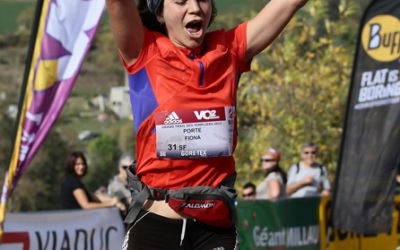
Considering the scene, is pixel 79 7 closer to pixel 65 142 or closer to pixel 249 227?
pixel 249 227

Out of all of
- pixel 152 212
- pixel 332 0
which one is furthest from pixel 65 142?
pixel 152 212

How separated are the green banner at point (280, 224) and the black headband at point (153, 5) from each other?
6.15 metres

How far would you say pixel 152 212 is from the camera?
5.71m

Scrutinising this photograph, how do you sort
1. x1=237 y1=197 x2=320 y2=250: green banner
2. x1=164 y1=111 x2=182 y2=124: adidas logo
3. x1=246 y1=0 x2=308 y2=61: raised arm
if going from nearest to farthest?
x1=164 y1=111 x2=182 y2=124: adidas logo → x1=246 y1=0 x2=308 y2=61: raised arm → x1=237 y1=197 x2=320 y2=250: green banner

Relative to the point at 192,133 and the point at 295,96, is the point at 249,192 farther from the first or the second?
the point at 192,133

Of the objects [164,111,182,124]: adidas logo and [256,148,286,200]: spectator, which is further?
[256,148,286,200]: spectator

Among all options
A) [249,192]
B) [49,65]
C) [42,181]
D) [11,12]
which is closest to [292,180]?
[249,192]

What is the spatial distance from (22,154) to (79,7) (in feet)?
4.22

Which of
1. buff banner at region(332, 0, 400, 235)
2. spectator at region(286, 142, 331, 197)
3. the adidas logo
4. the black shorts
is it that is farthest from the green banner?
the adidas logo

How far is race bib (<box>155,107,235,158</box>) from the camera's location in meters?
5.60

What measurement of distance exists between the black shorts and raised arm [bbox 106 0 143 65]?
0.81 m

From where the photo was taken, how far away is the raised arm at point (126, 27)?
5.44 metres

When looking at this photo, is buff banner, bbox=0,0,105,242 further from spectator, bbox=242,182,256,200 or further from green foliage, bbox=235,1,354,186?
green foliage, bbox=235,1,354,186

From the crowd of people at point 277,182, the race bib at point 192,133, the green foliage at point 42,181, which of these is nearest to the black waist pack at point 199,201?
the race bib at point 192,133
